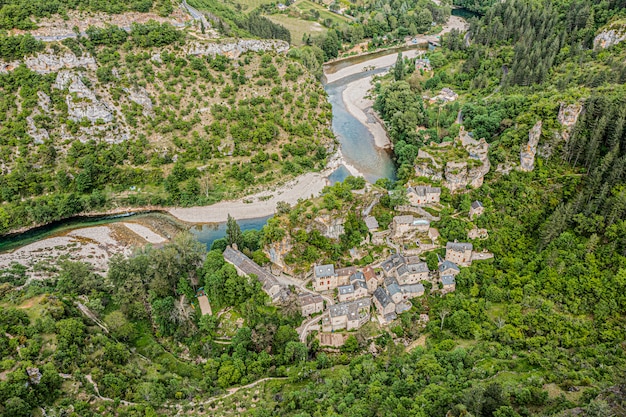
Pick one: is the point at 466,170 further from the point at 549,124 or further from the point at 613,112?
the point at 613,112

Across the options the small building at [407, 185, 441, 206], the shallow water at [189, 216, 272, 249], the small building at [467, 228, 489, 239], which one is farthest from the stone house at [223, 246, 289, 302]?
the small building at [467, 228, 489, 239]

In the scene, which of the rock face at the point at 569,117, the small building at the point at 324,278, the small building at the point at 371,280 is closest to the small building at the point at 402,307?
the small building at the point at 371,280

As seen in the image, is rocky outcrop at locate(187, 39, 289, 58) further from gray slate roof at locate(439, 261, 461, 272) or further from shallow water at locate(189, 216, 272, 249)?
gray slate roof at locate(439, 261, 461, 272)

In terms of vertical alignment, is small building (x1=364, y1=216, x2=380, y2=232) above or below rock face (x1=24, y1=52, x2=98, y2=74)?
below

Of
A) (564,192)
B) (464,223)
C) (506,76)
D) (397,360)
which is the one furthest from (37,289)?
(506,76)

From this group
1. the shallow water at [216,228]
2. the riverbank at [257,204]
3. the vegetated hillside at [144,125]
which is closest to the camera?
the shallow water at [216,228]

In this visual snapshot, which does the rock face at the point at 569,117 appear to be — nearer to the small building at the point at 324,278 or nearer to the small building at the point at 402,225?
the small building at the point at 402,225

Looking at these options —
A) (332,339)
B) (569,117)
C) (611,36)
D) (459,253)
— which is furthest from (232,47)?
(611,36)
